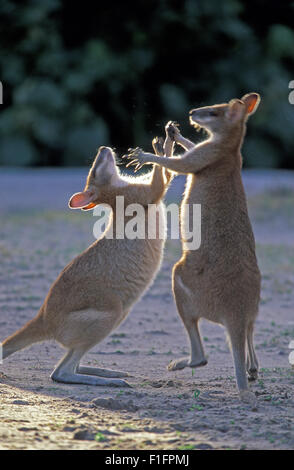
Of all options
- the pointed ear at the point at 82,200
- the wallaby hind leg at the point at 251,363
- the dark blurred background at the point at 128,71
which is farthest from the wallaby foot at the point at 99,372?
the dark blurred background at the point at 128,71

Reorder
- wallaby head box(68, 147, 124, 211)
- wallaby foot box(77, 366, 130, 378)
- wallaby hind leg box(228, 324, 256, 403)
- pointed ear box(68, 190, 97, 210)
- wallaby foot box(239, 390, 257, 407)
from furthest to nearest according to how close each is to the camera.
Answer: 1. wallaby head box(68, 147, 124, 211)
2. pointed ear box(68, 190, 97, 210)
3. wallaby foot box(77, 366, 130, 378)
4. wallaby hind leg box(228, 324, 256, 403)
5. wallaby foot box(239, 390, 257, 407)

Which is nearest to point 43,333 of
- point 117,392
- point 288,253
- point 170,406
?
point 117,392

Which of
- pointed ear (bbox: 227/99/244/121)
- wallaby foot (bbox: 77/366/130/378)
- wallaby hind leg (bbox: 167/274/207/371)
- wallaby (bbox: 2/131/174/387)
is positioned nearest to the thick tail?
wallaby (bbox: 2/131/174/387)

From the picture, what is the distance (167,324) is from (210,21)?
52.9ft

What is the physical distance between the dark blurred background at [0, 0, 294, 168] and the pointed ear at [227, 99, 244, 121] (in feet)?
51.7

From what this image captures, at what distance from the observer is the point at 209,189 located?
5.16 m

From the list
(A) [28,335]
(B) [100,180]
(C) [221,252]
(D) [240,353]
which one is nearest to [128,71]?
(B) [100,180]

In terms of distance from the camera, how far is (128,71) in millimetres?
21688

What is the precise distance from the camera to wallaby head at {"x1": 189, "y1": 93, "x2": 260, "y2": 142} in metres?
5.35

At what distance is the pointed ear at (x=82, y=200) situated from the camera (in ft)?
18.9

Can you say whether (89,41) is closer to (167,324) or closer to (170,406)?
(167,324)

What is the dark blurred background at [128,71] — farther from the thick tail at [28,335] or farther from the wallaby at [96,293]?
the thick tail at [28,335]

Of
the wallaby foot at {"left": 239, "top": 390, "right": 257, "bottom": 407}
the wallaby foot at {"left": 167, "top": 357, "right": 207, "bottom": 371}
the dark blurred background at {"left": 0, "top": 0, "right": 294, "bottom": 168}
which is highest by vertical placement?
the dark blurred background at {"left": 0, "top": 0, "right": 294, "bottom": 168}

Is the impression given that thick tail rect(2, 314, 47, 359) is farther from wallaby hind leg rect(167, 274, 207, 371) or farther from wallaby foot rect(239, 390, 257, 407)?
wallaby foot rect(239, 390, 257, 407)
